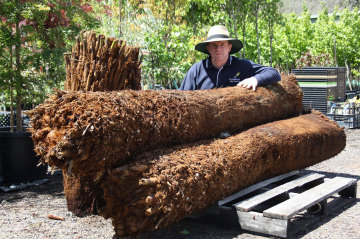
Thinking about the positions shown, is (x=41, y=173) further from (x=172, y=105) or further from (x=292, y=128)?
(x=292, y=128)

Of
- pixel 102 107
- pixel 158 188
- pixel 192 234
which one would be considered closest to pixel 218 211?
pixel 192 234

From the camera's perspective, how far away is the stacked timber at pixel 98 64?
3.83m

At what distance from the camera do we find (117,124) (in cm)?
299

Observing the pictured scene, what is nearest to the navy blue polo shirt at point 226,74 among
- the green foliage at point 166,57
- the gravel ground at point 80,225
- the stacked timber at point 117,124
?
the stacked timber at point 117,124

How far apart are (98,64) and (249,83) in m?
1.92

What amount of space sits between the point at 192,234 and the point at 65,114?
5.37ft

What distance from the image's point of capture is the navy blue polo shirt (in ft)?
17.0

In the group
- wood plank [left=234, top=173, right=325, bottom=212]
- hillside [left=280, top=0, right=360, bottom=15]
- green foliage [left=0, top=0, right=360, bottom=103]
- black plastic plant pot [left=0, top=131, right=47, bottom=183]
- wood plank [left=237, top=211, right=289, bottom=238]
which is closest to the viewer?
wood plank [left=237, top=211, right=289, bottom=238]

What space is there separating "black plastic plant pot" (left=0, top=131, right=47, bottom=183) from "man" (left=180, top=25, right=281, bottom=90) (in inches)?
93.1

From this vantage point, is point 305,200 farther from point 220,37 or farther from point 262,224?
point 220,37

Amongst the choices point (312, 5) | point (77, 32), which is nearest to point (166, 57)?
point (77, 32)

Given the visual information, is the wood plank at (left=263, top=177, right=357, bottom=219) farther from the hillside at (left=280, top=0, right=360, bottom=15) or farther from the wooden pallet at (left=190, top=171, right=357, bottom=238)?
the hillside at (left=280, top=0, right=360, bottom=15)

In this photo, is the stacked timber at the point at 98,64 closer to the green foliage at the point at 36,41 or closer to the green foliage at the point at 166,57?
the green foliage at the point at 36,41

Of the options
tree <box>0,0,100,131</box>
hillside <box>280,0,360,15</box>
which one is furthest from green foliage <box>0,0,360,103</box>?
hillside <box>280,0,360,15</box>
